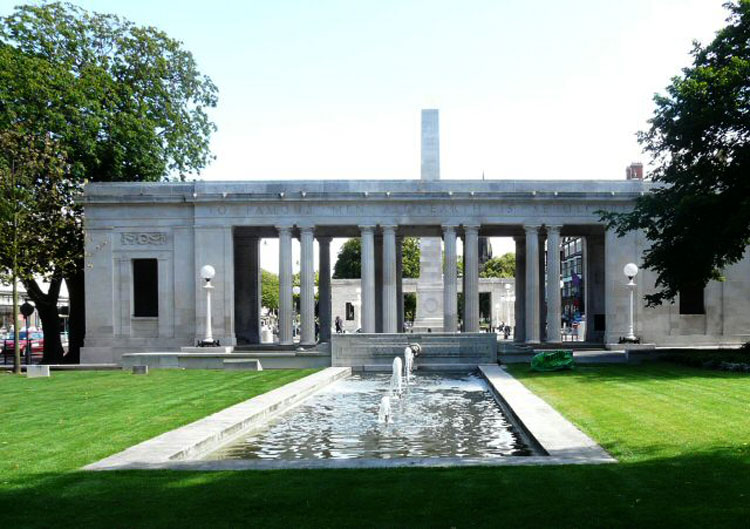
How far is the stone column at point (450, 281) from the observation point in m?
47.8

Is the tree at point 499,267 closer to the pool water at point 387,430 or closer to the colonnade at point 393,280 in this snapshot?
the colonnade at point 393,280

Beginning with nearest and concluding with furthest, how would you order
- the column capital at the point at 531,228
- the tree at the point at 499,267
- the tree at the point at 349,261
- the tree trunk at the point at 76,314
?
the column capital at the point at 531,228, the tree trunk at the point at 76,314, the tree at the point at 349,261, the tree at the point at 499,267

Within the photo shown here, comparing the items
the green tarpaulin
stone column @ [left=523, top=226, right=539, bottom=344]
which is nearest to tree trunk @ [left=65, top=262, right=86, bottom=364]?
stone column @ [left=523, top=226, right=539, bottom=344]

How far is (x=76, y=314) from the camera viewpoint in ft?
165

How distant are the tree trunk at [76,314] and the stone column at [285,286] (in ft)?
39.4

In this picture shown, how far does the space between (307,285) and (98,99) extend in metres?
15.6

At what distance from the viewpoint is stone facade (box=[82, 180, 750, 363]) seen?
47188mm

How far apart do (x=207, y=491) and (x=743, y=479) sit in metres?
7.00

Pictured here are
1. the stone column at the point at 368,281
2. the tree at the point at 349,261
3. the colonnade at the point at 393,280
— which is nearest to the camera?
the stone column at the point at 368,281

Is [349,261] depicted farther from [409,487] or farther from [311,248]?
[409,487]

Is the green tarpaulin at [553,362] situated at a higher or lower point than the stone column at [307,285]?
lower

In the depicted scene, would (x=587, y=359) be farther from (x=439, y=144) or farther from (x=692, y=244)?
(x=439, y=144)

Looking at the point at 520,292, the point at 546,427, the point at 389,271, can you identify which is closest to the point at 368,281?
the point at 389,271

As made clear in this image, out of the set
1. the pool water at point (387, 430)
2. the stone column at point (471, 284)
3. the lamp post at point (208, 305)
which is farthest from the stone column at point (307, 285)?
the pool water at point (387, 430)
